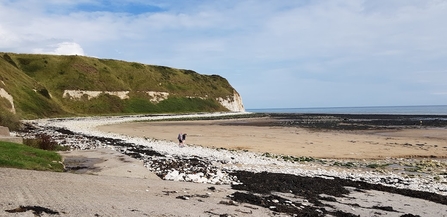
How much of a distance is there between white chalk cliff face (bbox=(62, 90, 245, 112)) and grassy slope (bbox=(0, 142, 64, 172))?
84.9 metres

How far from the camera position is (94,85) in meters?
103

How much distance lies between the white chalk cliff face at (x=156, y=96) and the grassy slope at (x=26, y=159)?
3342 inches

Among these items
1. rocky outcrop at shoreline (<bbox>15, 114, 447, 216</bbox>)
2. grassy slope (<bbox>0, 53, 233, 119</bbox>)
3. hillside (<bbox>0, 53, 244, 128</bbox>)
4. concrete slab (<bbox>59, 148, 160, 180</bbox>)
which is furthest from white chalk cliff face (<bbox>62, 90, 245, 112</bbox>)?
rocky outcrop at shoreline (<bbox>15, 114, 447, 216</bbox>)

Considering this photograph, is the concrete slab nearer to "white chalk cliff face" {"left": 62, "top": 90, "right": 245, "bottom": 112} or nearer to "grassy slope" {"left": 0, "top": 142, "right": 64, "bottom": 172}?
"grassy slope" {"left": 0, "top": 142, "right": 64, "bottom": 172}

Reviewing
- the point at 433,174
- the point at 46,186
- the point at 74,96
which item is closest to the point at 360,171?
the point at 433,174

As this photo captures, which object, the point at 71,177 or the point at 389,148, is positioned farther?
the point at 389,148

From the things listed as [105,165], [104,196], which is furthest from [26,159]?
[104,196]

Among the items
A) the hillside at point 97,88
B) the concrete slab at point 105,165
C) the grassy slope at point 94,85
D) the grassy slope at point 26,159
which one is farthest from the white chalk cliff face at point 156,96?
the grassy slope at point 26,159

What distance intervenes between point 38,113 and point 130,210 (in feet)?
228

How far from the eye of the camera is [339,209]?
1059cm

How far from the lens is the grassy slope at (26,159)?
477 inches

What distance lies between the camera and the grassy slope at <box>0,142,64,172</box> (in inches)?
477

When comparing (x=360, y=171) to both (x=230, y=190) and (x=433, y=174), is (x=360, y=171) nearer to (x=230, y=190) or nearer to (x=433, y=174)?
(x=433, y=174)

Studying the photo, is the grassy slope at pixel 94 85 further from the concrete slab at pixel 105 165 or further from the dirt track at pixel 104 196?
the dirt track at pixel 104 196
